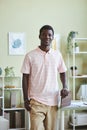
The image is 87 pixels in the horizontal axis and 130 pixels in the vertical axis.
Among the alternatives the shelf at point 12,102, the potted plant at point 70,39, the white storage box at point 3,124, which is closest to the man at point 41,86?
the white storage box at point 3,124

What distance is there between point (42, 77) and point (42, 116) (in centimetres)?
35

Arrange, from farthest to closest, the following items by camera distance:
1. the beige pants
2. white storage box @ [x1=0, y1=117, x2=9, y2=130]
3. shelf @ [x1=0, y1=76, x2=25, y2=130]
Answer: shelf @ [x1=0, y1=76, x2=25, y2=130]
white storage box @ [x1=0, y1=117, x2=9, y2=130]
the beige pants

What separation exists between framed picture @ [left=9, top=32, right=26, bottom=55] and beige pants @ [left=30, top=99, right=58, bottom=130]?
7.91 feet

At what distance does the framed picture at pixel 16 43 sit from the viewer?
4758 millimetres

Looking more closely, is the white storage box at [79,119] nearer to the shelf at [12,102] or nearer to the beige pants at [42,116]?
the shelf at [12,102]

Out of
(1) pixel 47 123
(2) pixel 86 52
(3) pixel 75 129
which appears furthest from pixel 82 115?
(1) pixel 47 123

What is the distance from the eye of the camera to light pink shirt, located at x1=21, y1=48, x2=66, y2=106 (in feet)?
7.93

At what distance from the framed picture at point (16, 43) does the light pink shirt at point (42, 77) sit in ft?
7.59

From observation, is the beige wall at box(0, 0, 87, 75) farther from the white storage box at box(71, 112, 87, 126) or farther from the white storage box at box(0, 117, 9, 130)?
the white storage box at box(71, 112, 87, 126)

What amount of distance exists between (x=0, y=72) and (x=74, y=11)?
5.80 ft

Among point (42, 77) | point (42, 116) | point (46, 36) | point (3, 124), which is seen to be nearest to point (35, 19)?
point (3, 124)

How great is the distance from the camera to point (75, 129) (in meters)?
4.87

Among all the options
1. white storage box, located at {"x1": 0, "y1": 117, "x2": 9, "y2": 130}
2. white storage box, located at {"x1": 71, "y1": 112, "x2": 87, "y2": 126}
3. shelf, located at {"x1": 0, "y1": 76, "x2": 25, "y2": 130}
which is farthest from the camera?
white storage box, located at {"x1": 71, "y1": 112, "x2": 87, "y2": 126}

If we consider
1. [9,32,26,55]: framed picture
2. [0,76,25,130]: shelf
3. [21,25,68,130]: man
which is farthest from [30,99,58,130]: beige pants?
[9,32,26,55]: framed picture
